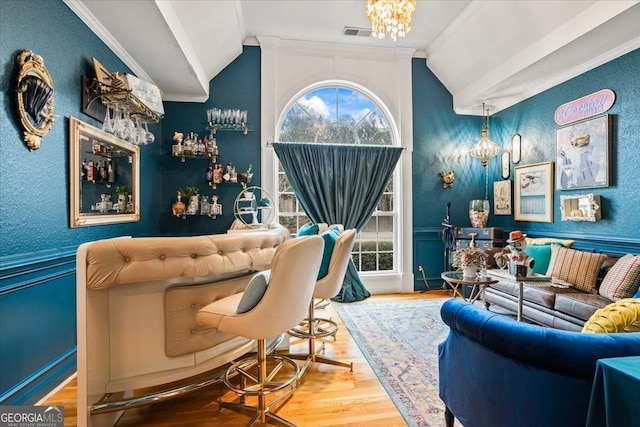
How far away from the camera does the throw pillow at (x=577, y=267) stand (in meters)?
3.06

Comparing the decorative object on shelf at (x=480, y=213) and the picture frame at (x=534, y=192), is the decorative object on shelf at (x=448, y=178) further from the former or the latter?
the picture frame at (x=534, y=192)

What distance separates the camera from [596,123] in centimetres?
348

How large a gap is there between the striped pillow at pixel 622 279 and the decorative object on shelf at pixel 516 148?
2.10 metres

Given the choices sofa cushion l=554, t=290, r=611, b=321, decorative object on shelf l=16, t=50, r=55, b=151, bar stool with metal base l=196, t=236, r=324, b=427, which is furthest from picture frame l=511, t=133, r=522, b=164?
decorative object on shelf l=16, t=50, r=55, b=151

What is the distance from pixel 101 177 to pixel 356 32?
3.57 metres

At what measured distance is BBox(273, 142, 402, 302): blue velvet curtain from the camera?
177 inches

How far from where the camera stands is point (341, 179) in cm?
463

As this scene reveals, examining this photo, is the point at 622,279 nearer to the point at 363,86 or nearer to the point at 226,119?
the point at 363,86

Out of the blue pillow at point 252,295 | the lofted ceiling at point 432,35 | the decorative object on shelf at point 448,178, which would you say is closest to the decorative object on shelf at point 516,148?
the lofted ceiling at point 432,35

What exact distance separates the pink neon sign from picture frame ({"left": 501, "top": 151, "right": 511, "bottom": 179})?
87 centimetres

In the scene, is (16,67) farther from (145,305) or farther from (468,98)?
(468,98)

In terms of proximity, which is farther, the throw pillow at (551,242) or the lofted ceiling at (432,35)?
the throw pillow at (551,242)

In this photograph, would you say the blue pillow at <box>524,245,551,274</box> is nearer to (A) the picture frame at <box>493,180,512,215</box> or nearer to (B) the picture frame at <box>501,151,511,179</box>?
(A) the picture frame at <box>493,180,512,215</box>

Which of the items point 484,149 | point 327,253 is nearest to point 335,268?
point 327,253
